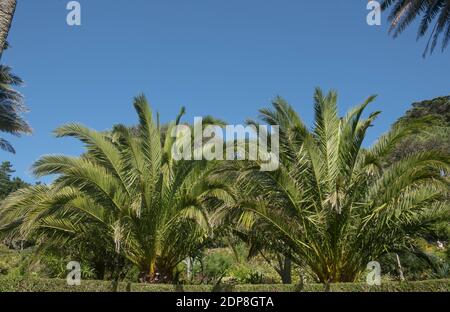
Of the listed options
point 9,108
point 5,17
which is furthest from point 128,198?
point 9,108

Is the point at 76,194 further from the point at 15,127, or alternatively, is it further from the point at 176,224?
the point at 15,127

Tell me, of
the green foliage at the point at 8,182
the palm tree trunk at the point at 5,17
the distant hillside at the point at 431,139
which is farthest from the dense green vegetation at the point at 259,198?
the green foliage at the point at 8,182

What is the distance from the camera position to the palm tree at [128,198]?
9531 mm

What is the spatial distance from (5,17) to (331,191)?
6342 millimetres

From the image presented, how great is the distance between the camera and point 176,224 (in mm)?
9766

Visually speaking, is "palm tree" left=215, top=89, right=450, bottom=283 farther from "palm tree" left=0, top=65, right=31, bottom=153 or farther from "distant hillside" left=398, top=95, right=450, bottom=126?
"distant hillside" left=398, top=95, right=450, bottom=126

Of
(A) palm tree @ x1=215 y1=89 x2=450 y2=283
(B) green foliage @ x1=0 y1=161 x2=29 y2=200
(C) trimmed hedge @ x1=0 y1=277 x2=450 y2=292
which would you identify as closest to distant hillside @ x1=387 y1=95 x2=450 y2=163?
(A) palm tree @ x1=215 y1=89 x2=450 y2=283

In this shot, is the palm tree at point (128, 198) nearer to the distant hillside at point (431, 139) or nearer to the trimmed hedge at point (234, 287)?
the trimmed hedge at point (234, 287)

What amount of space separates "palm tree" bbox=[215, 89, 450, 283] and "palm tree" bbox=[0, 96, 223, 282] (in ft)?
3.98

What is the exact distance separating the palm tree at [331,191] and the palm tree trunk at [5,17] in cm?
458

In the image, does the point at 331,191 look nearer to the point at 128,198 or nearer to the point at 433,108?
the point at 128,198

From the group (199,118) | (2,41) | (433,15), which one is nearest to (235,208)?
(199,118)

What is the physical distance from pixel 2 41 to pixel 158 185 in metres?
4.17
